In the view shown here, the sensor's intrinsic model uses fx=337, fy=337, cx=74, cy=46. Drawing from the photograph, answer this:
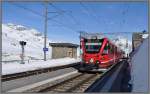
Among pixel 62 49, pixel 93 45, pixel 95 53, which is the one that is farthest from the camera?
pixel 62 49

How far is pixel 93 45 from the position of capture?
27.0 metres

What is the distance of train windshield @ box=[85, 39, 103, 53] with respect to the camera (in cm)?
2680

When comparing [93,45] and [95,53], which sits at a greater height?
[93,45]

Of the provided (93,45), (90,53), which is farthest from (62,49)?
(90,53)

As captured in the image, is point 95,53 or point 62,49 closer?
point 95,53

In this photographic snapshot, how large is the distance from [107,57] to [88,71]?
2.35 meters

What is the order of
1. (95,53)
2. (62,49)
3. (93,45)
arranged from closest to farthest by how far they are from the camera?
1. (95,53)
2. (93,45)
3. (62,49)

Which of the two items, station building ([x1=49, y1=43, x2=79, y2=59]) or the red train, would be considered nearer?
the red train

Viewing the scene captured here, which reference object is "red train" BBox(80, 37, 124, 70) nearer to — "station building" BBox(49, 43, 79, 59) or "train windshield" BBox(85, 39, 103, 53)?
"train windshield" BBox(85, 39, 103, 53)

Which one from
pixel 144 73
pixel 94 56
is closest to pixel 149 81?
pixel 144 73

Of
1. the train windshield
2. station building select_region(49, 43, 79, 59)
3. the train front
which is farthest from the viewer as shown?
station building select_region(49, 43, 79, 59)

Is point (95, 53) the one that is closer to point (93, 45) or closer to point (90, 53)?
point (90, 53)

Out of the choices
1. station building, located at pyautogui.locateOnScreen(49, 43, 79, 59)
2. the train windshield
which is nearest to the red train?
the train windshield

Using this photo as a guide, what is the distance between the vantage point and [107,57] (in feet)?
89.0
